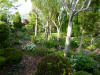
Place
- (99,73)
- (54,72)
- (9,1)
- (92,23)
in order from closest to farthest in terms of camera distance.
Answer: (54,72) → (99,73) → (9,1) → (92,23)

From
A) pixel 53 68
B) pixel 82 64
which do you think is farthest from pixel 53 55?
pixel 82 64

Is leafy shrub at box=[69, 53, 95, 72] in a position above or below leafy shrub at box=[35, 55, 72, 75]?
below

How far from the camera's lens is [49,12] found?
759 centimetres

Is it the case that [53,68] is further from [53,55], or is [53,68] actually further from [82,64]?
[82,64]

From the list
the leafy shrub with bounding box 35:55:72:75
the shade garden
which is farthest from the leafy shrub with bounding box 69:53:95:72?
the leafy shrub with bounding box 35:55:72:75

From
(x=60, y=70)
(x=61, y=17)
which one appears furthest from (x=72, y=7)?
(x=61, y=17)

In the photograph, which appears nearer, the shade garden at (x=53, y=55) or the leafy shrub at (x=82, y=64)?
the shade garden at (x=53, y=55)

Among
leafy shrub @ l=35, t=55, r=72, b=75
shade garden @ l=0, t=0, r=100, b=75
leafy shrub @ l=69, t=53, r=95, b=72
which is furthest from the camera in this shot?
leafy shrub @ l=69, t=53, r=95, b=72

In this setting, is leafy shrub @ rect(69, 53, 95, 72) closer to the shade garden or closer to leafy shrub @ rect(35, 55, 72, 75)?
the shade garden

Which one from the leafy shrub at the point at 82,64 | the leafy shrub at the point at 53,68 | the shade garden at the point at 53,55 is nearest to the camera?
the leafy shrub at the point at 53,68

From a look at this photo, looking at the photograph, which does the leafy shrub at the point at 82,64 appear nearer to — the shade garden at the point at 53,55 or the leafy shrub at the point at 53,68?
the shade garden at the point at 53,55

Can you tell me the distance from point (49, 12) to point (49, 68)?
21.4 ft

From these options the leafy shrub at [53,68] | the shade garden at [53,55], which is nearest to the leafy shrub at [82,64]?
the shade garden at [53,55]

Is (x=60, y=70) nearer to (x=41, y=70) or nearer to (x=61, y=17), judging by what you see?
(x=41, y=70)
